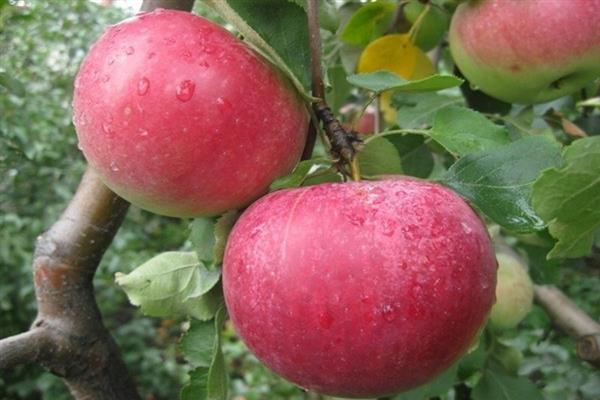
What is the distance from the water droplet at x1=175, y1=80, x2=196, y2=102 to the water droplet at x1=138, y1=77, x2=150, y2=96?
0.08 ft

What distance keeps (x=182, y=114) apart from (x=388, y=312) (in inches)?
8.8

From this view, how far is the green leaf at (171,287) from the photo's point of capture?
776mm

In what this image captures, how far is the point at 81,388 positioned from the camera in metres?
0.88

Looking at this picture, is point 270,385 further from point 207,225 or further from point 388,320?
point 388,320

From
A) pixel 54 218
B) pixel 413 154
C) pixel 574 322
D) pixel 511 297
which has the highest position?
pixel 413 154

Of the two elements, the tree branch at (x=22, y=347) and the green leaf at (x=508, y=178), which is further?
the tree branch at (x=22, y=347)

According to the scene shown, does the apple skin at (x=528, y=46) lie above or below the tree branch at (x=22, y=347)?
above

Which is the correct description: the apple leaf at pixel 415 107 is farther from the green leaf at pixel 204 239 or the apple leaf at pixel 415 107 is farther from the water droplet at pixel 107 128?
the water droplet at pixel 107 128

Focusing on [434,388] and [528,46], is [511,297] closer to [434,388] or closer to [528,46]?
[434,388]

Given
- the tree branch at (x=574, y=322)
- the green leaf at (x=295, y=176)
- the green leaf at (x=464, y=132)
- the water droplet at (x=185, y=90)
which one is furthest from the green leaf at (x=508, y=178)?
the tree branch at (x=574, y=322)

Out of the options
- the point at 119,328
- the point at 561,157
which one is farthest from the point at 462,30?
the point at 119,328

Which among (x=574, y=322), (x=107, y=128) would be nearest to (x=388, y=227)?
(x=107, y=128)

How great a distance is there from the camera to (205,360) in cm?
79

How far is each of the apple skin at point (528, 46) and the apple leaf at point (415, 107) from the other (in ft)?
0.22
